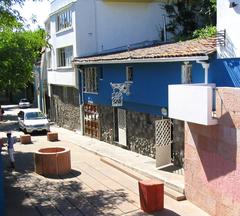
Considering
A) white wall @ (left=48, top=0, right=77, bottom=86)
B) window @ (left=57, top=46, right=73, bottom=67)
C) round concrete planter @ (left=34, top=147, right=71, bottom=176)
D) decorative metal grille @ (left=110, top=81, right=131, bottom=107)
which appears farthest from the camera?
window @ (left=57, top=46, right=73, bottom=67)

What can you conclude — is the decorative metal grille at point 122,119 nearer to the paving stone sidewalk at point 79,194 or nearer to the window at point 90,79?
the paving stone sidewalk at point 79,194

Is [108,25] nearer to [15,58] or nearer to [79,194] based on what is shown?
[15,58]

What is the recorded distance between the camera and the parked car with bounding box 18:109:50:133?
A: 31922 mm

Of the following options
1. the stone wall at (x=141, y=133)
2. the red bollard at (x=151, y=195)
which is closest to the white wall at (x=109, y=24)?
the stone wall at (x=141, y=133)

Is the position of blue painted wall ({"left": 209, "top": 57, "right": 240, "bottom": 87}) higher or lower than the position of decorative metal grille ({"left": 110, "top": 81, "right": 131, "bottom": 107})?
higher

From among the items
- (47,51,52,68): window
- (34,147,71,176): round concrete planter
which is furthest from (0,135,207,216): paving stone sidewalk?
(47,51,52,68): window

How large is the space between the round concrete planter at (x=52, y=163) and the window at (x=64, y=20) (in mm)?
14193

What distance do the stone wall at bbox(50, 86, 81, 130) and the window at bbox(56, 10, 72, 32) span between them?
451 centimetres

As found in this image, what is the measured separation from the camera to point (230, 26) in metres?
13.8

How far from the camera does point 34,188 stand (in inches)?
643

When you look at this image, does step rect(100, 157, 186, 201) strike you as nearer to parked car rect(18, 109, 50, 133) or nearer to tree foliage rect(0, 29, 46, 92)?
tree foliage rect(0, 29, 46, 92)

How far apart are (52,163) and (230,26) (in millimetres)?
8894

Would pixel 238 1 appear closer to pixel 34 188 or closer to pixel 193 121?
pixel 193 121

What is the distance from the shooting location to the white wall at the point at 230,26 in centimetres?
1353
